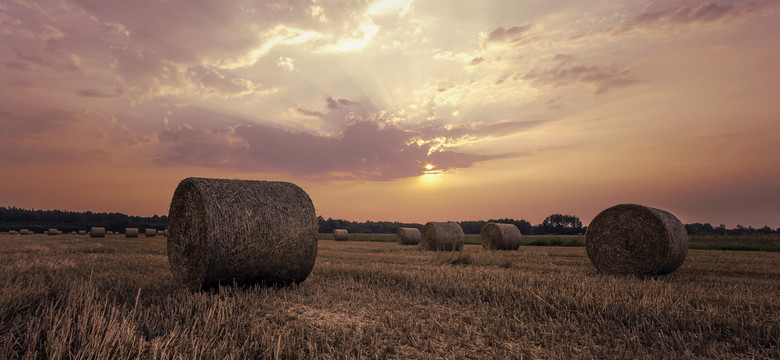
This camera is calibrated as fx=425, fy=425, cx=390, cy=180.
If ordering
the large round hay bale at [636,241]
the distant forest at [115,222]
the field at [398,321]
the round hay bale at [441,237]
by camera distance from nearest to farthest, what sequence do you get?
the field at [398,321], the large round hay bale at [636,241], the round hay bale at [441,237], the distant forest at [115,222]

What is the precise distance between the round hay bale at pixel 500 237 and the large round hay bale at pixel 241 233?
48.5 ft

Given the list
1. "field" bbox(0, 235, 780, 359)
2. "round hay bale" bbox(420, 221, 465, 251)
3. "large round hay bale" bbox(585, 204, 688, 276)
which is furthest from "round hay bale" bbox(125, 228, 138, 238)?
"large round hay bale" bbox(585, 204, 688, 276)

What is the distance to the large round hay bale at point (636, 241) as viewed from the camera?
10.5 meters

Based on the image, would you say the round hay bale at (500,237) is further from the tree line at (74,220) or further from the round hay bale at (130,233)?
the tree line at (74,220)

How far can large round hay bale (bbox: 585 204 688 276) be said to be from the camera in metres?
10.5

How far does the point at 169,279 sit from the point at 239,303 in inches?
143

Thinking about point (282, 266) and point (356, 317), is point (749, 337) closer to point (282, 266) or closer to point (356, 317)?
point (356, 317)

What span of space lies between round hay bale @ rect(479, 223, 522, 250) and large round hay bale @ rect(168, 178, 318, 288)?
48.5ft

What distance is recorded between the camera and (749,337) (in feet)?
15.3

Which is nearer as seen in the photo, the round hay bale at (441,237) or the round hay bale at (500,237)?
the round hay bale at (441,237)

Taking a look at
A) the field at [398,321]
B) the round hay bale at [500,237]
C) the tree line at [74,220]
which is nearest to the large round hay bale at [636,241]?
the field at [398,321]

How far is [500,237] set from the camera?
21.1 m

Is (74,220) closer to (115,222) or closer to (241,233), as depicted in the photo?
(115,222)

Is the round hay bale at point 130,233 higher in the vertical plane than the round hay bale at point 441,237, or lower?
lower
